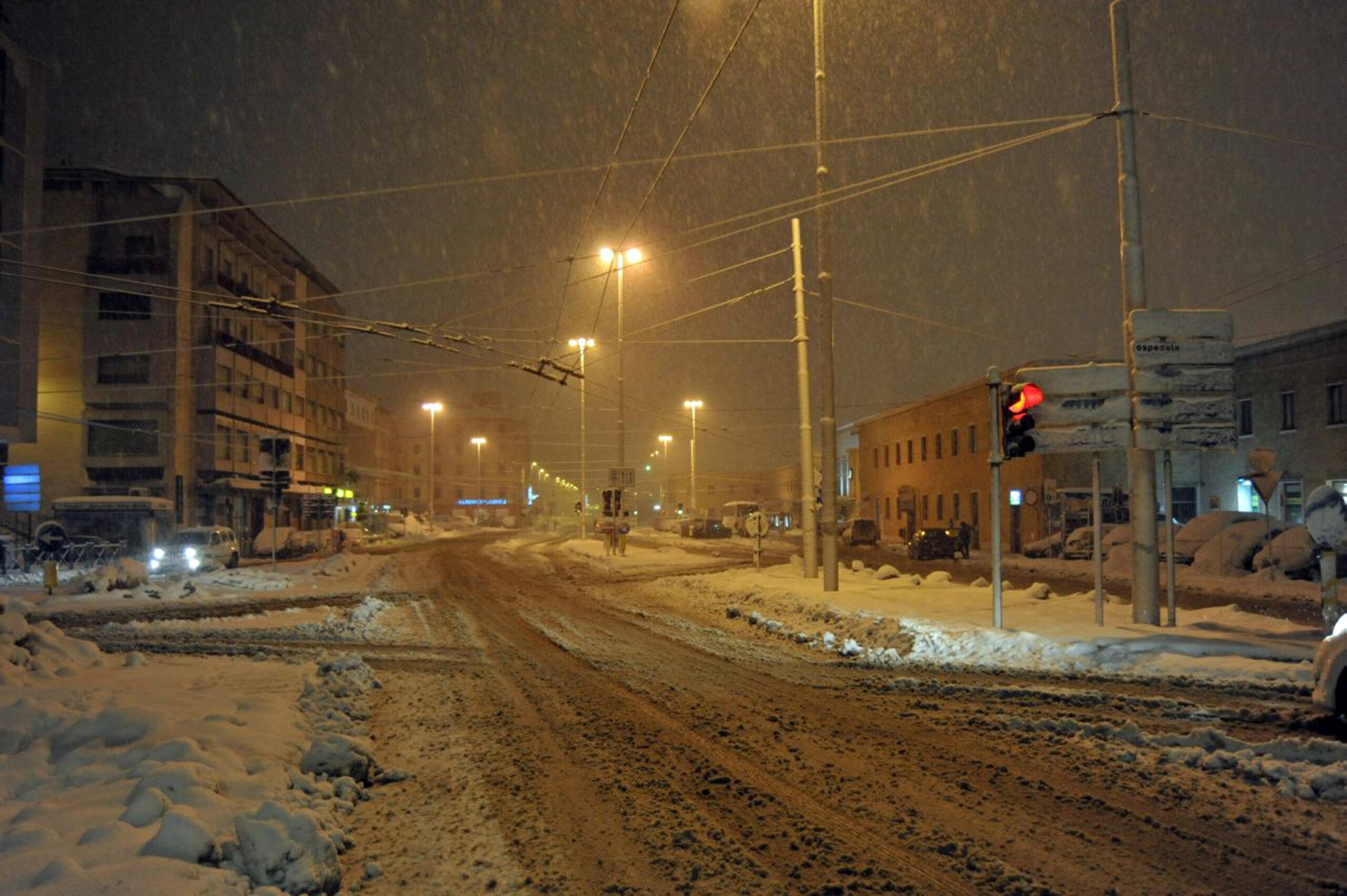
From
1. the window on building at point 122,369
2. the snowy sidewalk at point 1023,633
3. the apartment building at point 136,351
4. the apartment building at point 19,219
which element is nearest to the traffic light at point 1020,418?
the snowy sidewalk at point 1023,633

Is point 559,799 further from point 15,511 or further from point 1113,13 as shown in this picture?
point 15,511

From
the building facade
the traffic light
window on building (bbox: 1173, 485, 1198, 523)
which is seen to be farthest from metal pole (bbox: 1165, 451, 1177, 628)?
window on building (bbox: 1173, 485, 1198, 523)

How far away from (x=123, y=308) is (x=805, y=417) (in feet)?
131

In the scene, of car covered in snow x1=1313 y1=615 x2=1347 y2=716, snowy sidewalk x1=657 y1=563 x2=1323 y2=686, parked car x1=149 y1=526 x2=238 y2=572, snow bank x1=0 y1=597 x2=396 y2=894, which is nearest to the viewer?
snow bank x1=0 y1=597 x2=396 y2=894

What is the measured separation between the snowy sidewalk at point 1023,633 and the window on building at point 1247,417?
27100 mm

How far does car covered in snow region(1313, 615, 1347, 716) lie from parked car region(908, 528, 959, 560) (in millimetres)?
34298

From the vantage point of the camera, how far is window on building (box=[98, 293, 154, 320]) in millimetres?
47438

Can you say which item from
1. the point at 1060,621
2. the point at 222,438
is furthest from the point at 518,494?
the point at 1060,621

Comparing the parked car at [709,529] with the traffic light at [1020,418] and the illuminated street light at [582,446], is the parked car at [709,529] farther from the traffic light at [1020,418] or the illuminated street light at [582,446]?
the traffic light at [1020,418]

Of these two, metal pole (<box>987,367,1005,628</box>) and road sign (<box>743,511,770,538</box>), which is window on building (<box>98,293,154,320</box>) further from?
metal pole (<box>987,367,1005,628</box>)

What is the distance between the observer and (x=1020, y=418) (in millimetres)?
12844

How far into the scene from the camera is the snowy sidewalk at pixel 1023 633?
11.1m

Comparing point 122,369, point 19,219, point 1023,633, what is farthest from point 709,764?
point 122,369

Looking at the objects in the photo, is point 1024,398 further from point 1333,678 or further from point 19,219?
point 19,219
